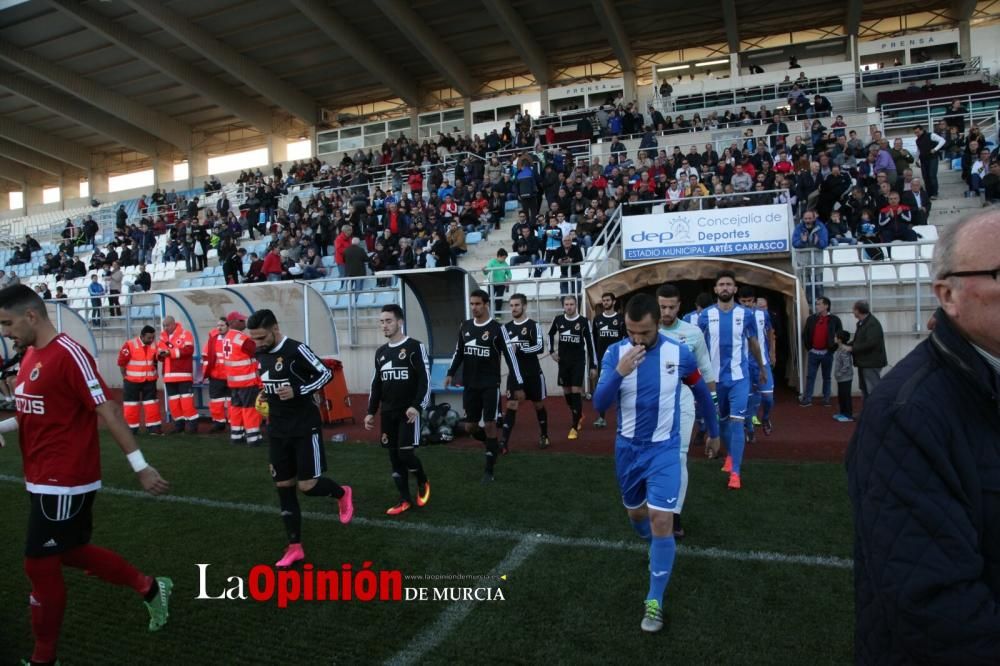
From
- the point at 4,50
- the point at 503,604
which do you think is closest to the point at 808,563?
the point at 503,604

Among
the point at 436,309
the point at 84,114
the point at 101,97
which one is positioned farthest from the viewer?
the point at 84,114

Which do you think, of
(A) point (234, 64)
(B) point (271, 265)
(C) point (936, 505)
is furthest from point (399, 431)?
(A) point (234, 64)

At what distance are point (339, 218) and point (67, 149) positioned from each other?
101 feet

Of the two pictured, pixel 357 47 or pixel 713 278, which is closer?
pixel 713 278

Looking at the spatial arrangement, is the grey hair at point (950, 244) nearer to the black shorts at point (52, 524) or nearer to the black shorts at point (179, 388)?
the black shorts at point (52, 524)

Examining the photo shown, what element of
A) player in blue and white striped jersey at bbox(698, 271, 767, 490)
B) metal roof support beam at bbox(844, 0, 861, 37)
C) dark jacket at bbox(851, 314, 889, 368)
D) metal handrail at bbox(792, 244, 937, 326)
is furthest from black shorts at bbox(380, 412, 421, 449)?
metal roof support beam at bbox(844, 0, 861, 37)

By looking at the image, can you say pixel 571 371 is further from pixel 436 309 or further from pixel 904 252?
pixel 904 252

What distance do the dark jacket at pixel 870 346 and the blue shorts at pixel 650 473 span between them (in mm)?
6817

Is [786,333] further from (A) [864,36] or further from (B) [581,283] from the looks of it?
(A) [864,36]

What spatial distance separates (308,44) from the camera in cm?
3108

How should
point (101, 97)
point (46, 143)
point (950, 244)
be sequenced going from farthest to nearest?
point (46, 143) < point (101, 97) < point (950, 244)

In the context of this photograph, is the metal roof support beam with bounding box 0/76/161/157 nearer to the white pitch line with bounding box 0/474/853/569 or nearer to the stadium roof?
the stadium roof

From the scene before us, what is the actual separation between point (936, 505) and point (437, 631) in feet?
10.5

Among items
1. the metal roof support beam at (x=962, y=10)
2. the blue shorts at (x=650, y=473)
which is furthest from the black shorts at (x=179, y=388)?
the metal roof support beam at (x=962, y=10)
